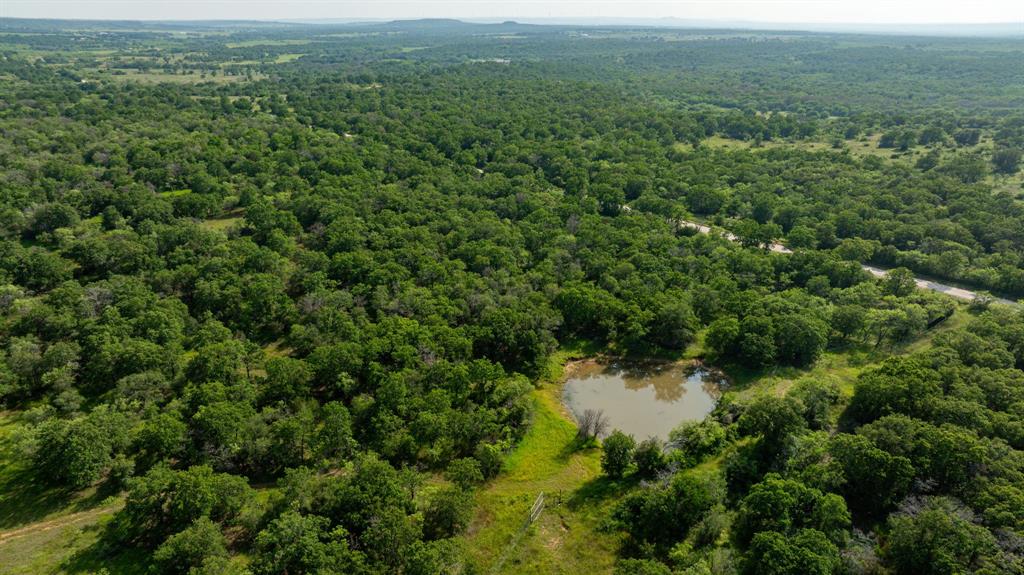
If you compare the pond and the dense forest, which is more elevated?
the dense forest

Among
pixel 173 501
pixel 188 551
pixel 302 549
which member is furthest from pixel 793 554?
pixel 173 501

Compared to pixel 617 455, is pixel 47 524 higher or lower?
lower

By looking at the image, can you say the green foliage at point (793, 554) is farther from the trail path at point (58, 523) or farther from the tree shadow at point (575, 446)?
the trail path at point (58, 523)

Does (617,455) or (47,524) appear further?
(617,455)

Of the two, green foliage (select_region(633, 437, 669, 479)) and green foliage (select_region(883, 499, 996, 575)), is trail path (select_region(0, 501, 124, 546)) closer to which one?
green foliage (select_region(633, 437, 669, 479))

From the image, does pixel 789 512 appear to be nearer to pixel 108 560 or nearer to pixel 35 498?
pixel 108 560

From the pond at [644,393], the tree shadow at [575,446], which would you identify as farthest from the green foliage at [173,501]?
the pond at [644,393]

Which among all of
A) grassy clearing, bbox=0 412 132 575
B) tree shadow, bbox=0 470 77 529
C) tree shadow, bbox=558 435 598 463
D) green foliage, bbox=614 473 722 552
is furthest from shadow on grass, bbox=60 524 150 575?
green foliage, bbox=614 473 722 552
